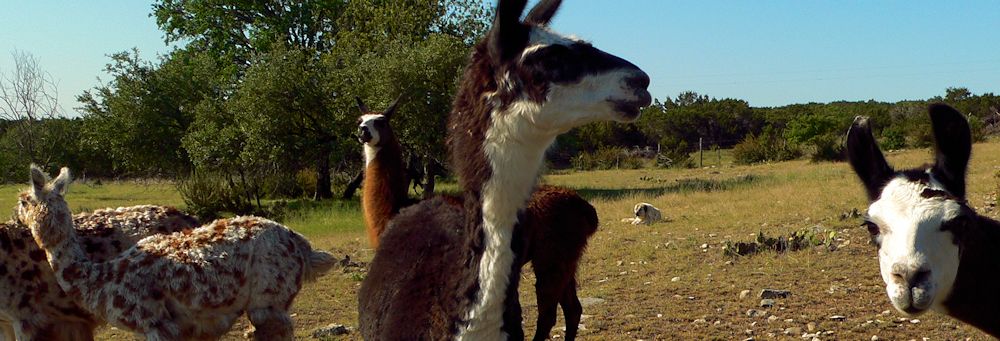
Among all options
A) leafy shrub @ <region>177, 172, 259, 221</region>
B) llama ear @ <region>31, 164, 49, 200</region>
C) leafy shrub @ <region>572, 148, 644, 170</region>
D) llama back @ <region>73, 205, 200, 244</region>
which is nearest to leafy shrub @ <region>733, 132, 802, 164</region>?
leafy shrub @ <region>572, 148, 644, 170</region>

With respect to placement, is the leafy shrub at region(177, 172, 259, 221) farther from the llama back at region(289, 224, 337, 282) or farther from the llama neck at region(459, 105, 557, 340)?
the llama neck at region(459, 105, 557, 340)

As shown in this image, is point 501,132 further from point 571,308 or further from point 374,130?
point 374,130

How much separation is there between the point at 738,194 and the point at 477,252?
15.8 m

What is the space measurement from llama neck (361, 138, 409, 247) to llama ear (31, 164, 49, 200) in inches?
85.9

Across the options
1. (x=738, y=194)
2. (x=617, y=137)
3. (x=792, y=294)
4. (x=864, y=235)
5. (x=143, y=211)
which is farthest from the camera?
(x=617, y=137)

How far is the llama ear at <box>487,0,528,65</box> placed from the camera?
2.87 metres

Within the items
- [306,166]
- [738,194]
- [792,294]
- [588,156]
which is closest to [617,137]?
→ [588,156]

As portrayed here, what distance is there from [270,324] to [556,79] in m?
3.11

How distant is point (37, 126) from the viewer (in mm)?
30375

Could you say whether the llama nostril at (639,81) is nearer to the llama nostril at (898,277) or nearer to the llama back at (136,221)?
the llama nostril at (898,277)

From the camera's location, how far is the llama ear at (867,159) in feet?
13.0

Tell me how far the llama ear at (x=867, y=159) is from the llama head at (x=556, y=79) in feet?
5.99

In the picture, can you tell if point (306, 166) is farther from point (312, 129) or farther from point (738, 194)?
point (738, 194)

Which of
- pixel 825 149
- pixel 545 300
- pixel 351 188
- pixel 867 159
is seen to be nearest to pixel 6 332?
pixel 545 300
